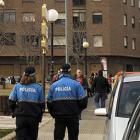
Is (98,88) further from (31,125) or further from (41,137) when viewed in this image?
(31,125)

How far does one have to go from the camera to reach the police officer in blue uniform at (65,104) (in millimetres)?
6312

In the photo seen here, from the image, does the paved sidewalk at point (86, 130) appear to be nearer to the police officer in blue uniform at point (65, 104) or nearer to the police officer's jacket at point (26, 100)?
the police officer in blue uniform at point (65, 104)

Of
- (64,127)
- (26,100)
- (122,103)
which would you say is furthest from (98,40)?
(122,103)

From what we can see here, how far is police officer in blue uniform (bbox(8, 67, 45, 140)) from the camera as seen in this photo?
6.23 m

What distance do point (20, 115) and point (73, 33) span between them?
43508 mm

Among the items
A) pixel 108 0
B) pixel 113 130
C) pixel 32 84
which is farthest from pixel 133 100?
pixel 108 0

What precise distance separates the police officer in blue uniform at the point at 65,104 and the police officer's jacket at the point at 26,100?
223 millimetres

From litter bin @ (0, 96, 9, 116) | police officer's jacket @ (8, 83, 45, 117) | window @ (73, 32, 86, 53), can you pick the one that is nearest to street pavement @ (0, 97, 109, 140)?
litter bin @ (0, 96, 9, 116)

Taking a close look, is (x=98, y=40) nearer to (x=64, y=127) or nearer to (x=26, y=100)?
(x=64, y=127)

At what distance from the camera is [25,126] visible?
248 inches

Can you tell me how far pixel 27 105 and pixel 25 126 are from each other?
36cm

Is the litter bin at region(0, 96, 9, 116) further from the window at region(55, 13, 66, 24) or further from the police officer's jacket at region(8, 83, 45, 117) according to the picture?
the window at region(55, 13, 66, 24)

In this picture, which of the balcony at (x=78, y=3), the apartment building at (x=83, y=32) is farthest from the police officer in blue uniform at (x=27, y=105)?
the balcony at (x=78, y=3)

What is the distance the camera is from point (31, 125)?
20.8 feet
